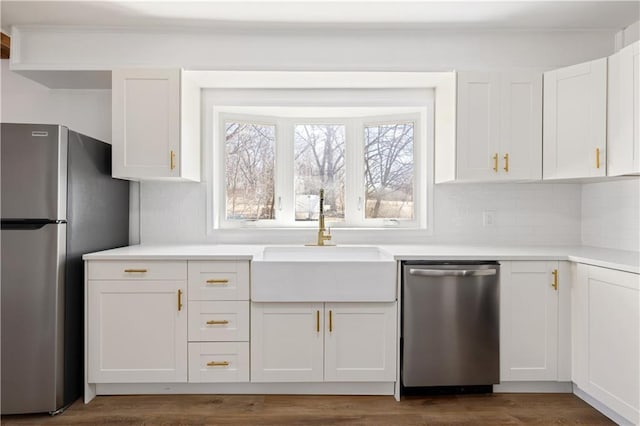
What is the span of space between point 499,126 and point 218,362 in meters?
2.34

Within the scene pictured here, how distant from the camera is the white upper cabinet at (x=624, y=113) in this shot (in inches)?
84.9

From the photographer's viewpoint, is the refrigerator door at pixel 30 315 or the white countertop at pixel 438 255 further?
the white countertop at pixel 438 255

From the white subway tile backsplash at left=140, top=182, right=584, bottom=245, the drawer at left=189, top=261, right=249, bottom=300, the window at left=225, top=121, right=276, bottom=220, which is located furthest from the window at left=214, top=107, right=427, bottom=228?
the drawer at left=189, top=261, right=249, bottom=300

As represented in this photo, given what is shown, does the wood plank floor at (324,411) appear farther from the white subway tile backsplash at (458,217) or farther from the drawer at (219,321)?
the white subway tile backsplash at (458,217)

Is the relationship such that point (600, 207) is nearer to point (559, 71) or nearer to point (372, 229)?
point (559, 71)

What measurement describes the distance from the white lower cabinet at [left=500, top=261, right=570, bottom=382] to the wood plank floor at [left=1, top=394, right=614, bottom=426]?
19 cm

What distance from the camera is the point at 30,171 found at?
2.14m

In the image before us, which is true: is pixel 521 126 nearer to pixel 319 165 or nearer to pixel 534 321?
pixel 534 321

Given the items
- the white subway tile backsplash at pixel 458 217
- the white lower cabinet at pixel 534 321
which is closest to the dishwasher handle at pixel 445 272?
the white lower cabinet at pixel 534 321

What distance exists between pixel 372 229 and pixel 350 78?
113cm

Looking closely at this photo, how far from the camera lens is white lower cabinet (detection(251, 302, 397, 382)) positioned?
2369 mm

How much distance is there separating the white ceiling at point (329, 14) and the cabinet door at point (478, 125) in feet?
1.27

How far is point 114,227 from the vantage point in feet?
9.09

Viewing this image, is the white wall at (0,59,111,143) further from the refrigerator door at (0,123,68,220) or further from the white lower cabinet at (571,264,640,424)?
the white lower cabinet at (571,264,640,424)
